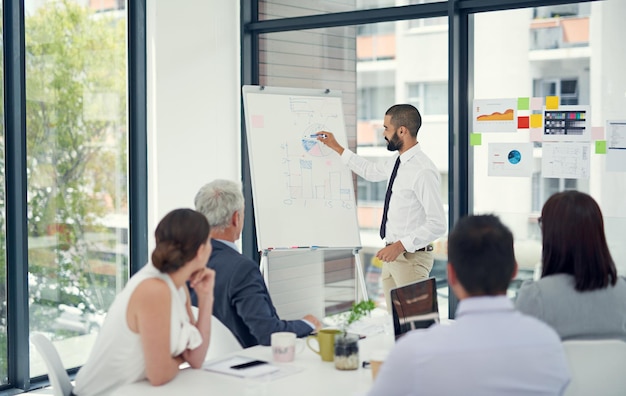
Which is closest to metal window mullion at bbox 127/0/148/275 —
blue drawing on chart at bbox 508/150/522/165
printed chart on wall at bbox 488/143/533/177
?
printed chart on wall at bbox 488/143/533/177

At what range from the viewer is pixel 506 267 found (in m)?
1.80

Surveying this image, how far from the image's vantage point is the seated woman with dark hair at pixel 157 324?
233 centimetres

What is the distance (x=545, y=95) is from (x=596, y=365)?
270 centimetres

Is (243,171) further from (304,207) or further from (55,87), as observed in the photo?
(55,87)

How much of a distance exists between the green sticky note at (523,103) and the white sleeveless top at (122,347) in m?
2.85

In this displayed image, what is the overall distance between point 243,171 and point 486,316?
4163 millimetres

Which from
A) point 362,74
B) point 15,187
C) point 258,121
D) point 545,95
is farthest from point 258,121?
point 545,95

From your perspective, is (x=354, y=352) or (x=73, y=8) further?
(x=73, y=8)

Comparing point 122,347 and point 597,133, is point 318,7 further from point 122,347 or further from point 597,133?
point 122,347

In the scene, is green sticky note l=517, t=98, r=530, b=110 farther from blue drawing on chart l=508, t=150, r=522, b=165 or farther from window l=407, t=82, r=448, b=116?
window l=407, t=82, r=448, b=116

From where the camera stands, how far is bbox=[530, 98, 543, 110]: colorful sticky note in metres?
4.62

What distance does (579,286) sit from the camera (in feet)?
7.62

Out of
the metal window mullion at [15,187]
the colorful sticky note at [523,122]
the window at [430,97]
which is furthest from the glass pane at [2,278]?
the colorful sticky note at [523,122]

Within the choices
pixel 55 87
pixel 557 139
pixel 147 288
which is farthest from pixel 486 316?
pixel 55 87
